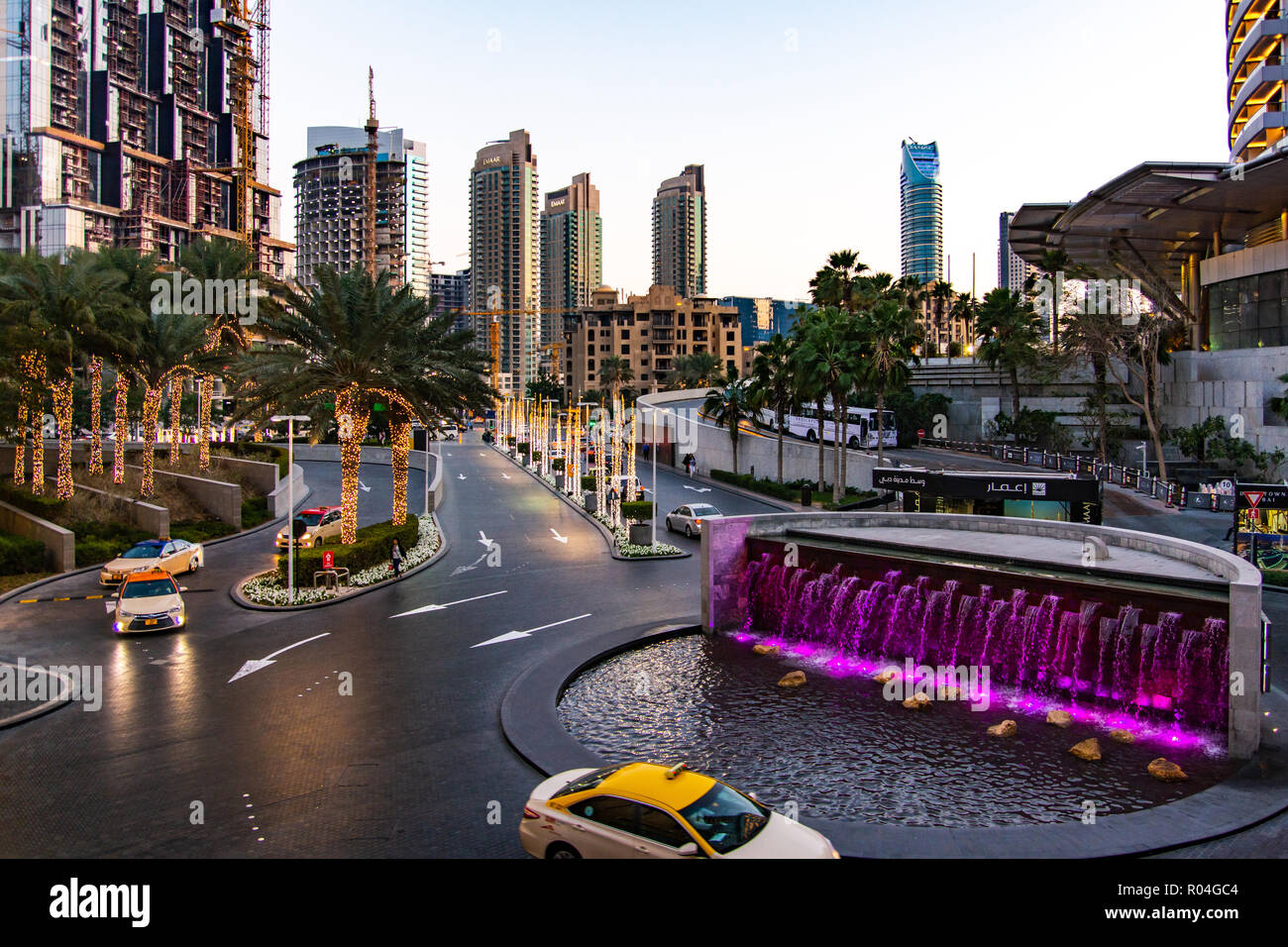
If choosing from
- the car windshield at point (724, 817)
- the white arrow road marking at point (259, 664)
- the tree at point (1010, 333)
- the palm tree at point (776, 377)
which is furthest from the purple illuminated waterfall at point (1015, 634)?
the tree at point (1010, 333)

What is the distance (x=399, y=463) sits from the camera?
120 ft

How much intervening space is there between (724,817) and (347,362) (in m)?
26.0

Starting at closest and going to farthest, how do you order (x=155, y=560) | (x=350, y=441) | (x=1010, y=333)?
(x=155, y=560) < (x=350, y=441) < (x=1010, y=333)

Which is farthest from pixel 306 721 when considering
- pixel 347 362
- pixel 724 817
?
pixel 347 362

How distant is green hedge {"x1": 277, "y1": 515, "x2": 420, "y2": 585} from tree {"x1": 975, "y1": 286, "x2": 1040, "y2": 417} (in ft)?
160

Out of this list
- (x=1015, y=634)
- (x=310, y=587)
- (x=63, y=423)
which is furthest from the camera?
(x=63, y=423)

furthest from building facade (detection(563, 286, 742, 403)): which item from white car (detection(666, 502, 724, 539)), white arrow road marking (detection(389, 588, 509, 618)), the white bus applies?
white arrow road marking (detection(389, 588, 509, 618))

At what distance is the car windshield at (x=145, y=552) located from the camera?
2962 centimetres

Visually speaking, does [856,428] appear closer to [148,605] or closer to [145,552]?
[145,552]
